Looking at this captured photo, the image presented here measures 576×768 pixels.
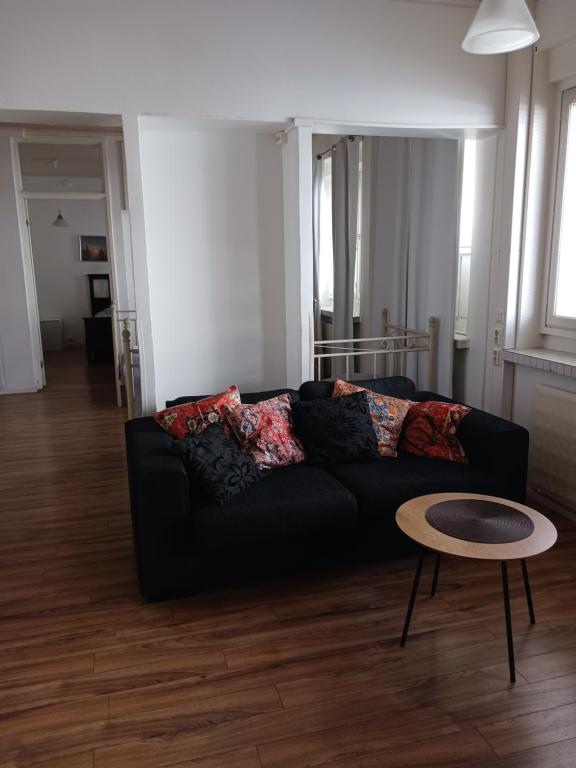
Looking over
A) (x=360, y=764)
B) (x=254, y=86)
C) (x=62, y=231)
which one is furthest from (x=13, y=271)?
(x=360, y=764)

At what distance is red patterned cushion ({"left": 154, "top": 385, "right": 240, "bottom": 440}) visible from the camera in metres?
2.94

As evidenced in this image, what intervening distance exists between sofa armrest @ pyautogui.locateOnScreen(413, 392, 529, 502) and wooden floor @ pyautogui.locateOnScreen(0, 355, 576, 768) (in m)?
0.39

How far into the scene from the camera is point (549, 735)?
1.80 metres

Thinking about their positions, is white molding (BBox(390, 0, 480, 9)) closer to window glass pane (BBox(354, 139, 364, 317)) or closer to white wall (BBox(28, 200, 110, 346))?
window glass pane (BBox(354, 139, 364, 317))

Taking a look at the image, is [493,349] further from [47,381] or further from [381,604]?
[47,381]

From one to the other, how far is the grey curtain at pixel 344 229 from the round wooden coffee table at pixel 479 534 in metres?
3.26

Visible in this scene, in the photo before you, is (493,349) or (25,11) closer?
(25,11)

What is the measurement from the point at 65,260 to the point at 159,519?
915 cm

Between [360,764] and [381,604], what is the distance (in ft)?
2.75

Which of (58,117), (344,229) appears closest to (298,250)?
(58,117)

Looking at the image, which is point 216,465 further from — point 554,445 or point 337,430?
point 554,445

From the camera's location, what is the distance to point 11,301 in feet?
22.6

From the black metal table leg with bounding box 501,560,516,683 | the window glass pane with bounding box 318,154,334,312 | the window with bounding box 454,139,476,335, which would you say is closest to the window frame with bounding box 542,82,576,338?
the window with bounding box 454,139,476,335

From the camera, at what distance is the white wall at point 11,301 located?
21.9 ft
